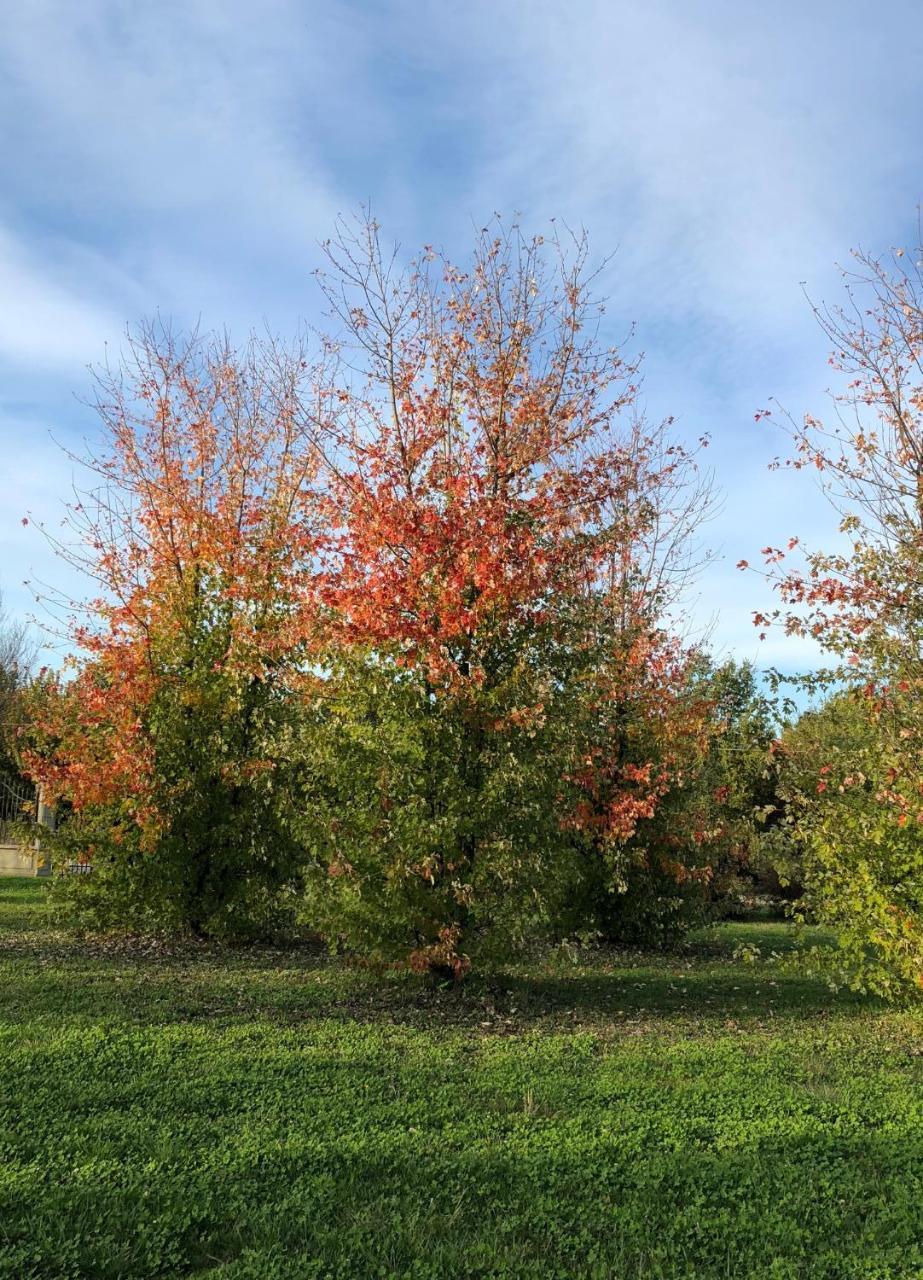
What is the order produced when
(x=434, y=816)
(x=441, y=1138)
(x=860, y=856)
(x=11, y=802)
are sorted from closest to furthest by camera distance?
1. (x=441, y=1138)
2. (x=860, y=856)
3. (x=434, y=816)
4. (x=11, y=802)

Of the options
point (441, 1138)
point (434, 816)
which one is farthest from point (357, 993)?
point (441, 1138)

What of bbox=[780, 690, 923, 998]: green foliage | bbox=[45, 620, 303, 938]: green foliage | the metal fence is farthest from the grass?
the metal fence

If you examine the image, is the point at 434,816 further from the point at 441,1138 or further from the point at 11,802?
the point at 11,802

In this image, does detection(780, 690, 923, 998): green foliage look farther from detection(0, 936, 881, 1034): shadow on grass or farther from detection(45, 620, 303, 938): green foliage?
detection(45, 620, 303, 938): green foliage

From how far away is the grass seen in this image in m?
3.53

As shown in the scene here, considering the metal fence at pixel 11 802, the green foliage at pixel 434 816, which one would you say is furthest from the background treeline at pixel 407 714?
the metal fence at pixel 11 802

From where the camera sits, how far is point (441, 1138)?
4648mm

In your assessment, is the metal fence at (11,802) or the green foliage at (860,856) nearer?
the green foliage at (860,856)

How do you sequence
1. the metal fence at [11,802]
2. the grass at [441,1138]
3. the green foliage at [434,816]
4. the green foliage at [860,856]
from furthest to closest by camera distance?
the metal fence at [11,802], the green foliage at [434,816], the green foliage at [860,856], the grass at [441,1138]

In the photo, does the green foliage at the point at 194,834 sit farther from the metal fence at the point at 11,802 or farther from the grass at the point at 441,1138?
the metal fence at the point at 11,802

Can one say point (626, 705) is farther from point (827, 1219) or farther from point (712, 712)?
point (827, 1219)

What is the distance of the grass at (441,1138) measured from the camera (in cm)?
353

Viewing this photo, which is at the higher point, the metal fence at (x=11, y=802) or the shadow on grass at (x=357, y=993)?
the metal fence at (x=11, y=802)

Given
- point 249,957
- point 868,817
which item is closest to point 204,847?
point 249,957
